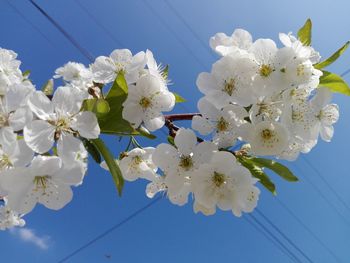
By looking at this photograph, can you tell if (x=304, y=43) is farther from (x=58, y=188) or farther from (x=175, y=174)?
(x=58, y=188)

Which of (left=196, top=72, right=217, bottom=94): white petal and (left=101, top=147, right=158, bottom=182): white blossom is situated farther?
(left=101, top=147, right=158, bottom=182): white blossom

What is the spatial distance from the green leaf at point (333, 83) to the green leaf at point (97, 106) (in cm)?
49

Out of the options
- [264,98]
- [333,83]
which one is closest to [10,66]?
[264,98]

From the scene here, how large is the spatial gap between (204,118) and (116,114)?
20 cm

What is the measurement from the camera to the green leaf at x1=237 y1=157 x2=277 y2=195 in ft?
3.21

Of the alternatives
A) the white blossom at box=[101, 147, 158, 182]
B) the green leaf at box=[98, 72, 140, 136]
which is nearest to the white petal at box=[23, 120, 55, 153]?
the green leaf at box=[98, 72, 140, 136]

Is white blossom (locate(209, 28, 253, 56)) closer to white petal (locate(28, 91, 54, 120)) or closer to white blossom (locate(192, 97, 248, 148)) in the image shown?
white blossom (locate(192, 97, 248, 148))

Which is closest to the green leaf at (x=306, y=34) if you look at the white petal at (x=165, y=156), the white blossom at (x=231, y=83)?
the white blossom at (x=231, y=83)

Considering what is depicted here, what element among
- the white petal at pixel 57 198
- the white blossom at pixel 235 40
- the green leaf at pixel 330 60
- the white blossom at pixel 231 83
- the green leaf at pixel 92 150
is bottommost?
the white petal at pixel 57 198

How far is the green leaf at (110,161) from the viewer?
89 cm

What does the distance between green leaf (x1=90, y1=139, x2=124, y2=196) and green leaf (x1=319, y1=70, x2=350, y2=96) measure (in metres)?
0.50

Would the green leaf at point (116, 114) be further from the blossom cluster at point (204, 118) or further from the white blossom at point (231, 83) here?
the white blossom at point (231, 83)

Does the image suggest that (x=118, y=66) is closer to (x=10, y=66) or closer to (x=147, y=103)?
(x=147, y=103)

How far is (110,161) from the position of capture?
914 mm
